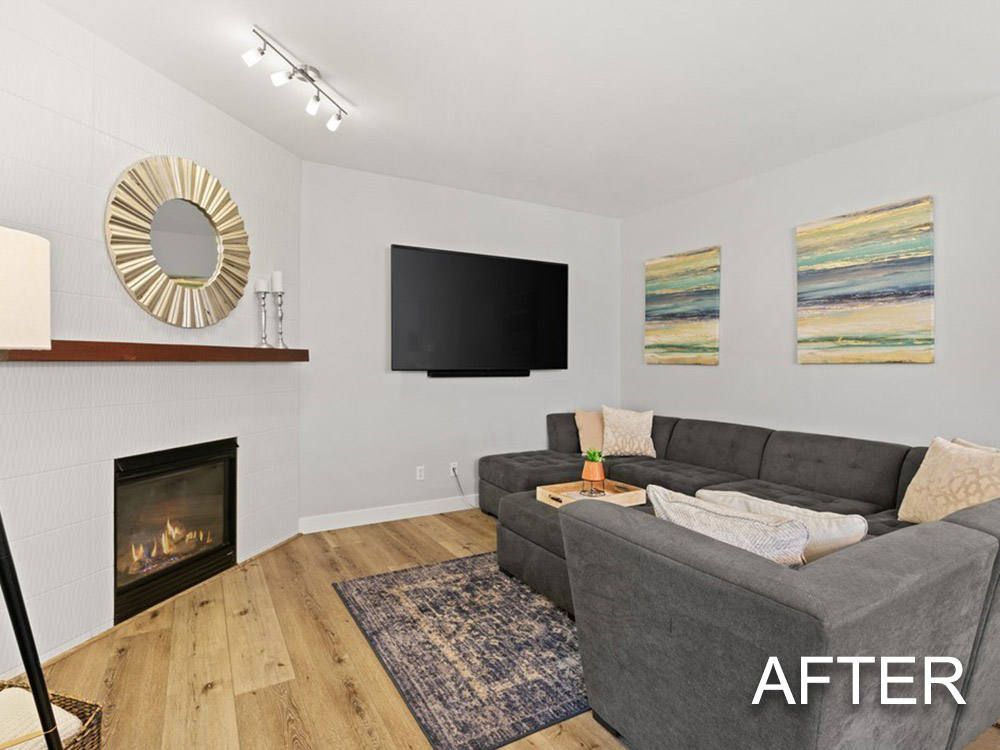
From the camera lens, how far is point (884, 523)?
2688mm

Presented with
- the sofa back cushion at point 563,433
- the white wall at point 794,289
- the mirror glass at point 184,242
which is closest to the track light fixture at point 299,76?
the mirror glass at point 184,242

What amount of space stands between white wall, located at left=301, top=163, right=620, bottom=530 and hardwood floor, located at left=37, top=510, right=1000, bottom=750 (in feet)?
3.35

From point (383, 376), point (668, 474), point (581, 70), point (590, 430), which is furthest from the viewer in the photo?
point (590, 430)

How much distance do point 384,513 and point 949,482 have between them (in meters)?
3.43

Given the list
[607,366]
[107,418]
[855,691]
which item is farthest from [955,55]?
[107,418]

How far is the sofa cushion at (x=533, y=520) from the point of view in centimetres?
264

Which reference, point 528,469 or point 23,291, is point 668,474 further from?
point 23,291

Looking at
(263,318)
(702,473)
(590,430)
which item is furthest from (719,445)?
(263,318)

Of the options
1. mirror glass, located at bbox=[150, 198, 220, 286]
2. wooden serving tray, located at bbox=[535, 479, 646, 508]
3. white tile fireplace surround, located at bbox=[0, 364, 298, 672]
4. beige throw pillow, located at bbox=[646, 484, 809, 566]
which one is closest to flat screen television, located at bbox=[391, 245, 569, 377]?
mirror glass, located at bbox=[150, 198, 220, 286]

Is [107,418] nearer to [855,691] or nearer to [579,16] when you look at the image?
[579,16]

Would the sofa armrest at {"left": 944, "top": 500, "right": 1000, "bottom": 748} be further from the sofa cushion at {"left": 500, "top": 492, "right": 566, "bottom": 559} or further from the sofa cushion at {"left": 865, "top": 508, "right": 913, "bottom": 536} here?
the sofa cushion at {"left": 500, "top": 492, "right": 566, "bottom": 559}

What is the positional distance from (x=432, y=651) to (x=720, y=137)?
10.9 ft

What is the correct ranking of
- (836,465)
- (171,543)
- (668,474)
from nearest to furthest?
1. (171,543)
2. (836,465)
3. (668,474)

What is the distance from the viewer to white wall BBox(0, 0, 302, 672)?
2150 millimetres
